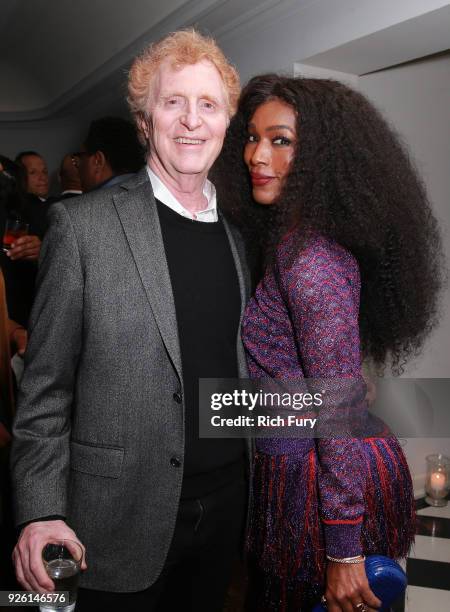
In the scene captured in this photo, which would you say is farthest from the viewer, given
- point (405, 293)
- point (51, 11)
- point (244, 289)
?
point (51, 11)

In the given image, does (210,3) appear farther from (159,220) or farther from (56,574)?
(56,574)

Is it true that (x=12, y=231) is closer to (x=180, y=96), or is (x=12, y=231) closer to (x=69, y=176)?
(x=180, y=96)

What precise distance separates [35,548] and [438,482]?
3405 millimetres

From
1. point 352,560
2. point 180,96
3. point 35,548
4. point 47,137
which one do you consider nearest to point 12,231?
point 180,96

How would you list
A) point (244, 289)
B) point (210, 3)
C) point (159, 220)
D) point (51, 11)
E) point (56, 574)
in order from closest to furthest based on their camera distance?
point (56, 574) < point (159, 220) < point (244, 289) < point (210, 3) < point (51, 11)

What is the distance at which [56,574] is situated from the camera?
47.4 inches

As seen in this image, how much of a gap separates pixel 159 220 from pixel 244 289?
27 cm

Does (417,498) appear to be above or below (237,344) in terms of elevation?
below

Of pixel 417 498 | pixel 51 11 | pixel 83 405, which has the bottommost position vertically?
pixel 417 498

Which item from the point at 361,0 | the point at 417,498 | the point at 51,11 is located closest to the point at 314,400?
the point at 361,0

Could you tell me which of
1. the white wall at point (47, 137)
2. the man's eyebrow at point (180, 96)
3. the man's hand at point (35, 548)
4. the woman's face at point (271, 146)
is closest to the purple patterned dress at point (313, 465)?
the woman's face at point (271, 146)

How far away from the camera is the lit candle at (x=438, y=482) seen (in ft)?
13.6

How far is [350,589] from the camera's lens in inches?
54.2

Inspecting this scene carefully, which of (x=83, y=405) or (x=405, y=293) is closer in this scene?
(x=83, y=405)
